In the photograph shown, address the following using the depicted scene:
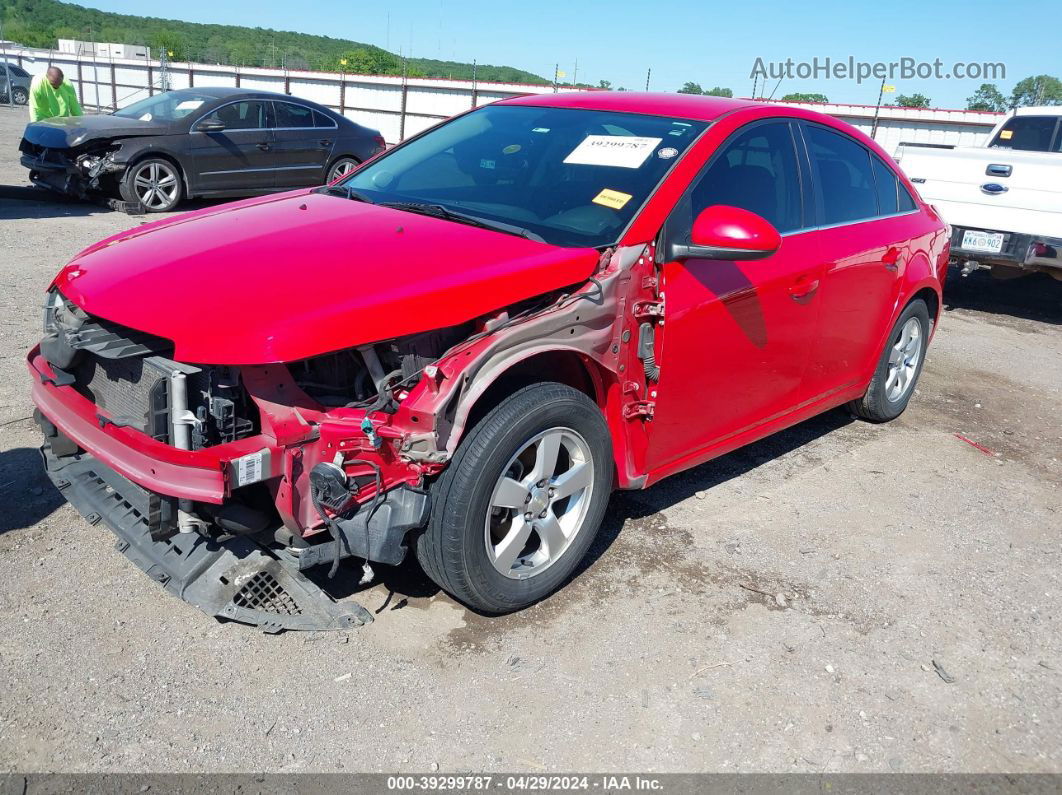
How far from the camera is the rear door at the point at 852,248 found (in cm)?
432

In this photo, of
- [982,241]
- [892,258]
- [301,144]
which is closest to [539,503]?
[892,258]

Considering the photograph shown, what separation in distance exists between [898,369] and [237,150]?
8.96 m

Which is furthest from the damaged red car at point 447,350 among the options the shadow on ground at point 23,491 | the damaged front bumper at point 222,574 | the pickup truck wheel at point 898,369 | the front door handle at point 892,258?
the pickup truck wheel at point 898,369

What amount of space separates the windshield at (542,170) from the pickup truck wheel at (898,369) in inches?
89.1

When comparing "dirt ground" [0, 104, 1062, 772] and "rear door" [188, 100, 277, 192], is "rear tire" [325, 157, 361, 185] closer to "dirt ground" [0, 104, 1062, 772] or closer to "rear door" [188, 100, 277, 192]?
"rear door" [188, 100, 277, 192]

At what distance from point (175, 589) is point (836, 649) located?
233cm

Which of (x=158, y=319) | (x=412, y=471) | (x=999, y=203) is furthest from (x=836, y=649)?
(x=999, y=203)

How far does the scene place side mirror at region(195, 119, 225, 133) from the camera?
1091 centimetres

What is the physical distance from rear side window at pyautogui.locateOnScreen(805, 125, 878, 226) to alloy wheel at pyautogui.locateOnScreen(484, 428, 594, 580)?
6.38 feet

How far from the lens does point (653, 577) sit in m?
3.64

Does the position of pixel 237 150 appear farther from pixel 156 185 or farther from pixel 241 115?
pixel 156 185

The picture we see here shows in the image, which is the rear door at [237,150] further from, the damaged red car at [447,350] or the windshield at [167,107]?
the damaged red car at [447,350]

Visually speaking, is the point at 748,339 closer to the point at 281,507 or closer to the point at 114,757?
the point at 281,507

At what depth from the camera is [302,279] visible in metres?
2.84
